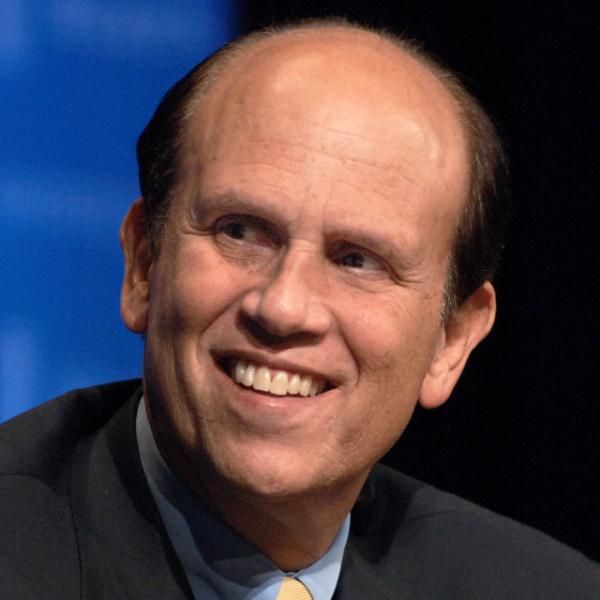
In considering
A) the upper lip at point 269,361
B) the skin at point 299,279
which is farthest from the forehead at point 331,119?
the upper lip at point 269,361

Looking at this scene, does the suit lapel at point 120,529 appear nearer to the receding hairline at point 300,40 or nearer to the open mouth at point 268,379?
the open mouth at point 268,379

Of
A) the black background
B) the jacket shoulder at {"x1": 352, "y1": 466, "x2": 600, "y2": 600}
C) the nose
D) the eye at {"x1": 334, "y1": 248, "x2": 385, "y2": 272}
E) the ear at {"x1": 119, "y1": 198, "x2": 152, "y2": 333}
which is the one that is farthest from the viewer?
the black background

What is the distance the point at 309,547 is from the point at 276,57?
2.15 feet

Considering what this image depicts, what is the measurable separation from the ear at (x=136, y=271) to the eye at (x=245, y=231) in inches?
6.9

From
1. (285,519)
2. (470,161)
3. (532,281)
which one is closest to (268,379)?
(285,519)

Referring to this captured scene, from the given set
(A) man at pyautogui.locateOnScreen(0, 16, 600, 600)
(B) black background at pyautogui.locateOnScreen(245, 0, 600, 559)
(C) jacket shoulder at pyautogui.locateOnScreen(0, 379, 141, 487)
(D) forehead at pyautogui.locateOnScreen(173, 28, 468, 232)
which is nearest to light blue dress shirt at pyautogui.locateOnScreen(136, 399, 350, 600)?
(A) man at pyautogui.locateOnScreen(0, 16, 600, 600)

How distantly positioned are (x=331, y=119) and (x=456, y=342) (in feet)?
1.39

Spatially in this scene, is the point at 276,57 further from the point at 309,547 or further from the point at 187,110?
the point at 309,547

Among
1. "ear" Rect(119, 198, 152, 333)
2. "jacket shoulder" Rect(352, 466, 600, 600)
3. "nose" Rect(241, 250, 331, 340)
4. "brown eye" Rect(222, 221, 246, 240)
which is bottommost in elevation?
"jacket shoulder" Rect(352, 466, 600, 600)

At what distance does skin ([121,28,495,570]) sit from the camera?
1.83 metres

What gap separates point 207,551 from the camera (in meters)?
1.91

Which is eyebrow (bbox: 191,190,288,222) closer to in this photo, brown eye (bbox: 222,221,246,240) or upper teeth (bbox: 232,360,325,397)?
brown eye (bbox: 222,221,246,240)

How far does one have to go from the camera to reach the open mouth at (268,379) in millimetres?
1825

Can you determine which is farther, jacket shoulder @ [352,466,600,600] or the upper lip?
jacket shoulder @ [352,466,600,600]
